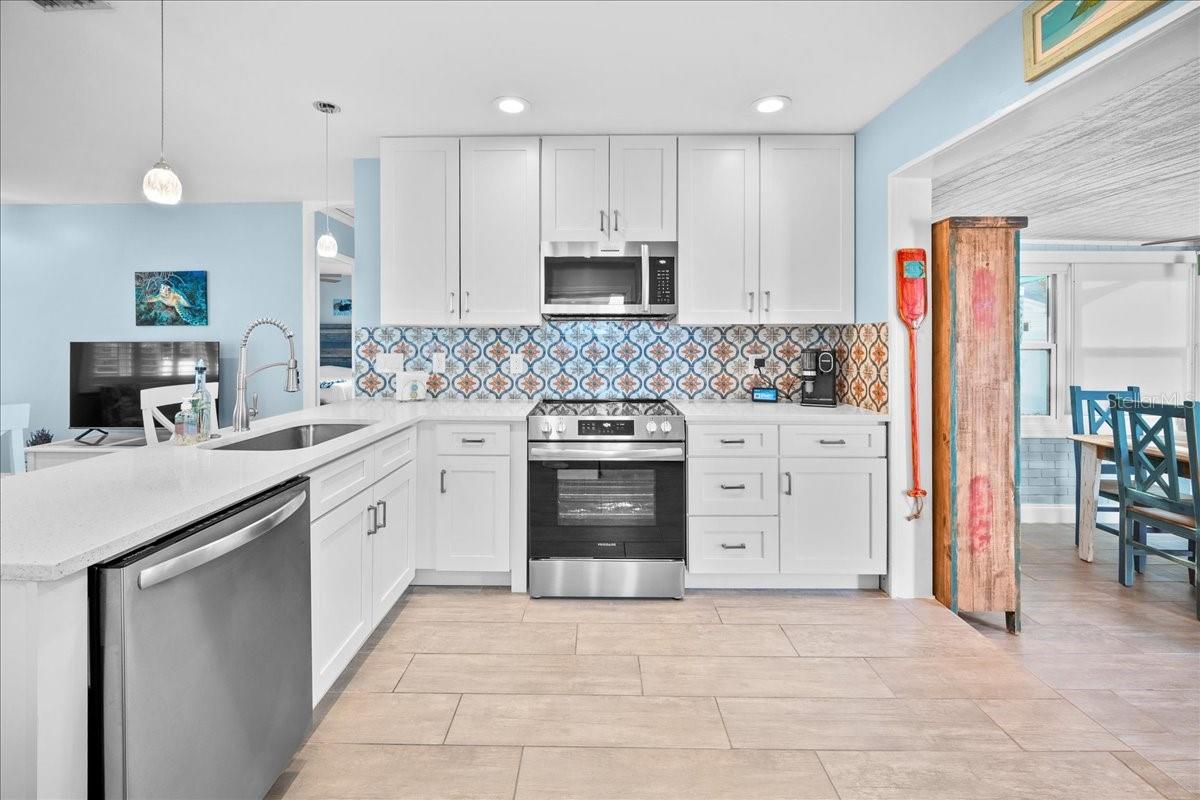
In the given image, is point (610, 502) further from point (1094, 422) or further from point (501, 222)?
point (1094, 422)

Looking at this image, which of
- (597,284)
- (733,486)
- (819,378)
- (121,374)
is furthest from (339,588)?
(121,374)

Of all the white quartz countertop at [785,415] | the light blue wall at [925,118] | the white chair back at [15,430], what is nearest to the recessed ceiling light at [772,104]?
the light blue wall at [925,118]

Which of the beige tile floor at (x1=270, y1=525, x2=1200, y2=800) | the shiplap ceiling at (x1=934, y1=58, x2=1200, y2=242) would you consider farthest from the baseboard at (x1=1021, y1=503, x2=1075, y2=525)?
the shiplap ceiling at (x1=934, y1=58, x2=1200, y2=242)

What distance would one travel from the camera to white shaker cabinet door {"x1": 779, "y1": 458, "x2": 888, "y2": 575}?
315 cm

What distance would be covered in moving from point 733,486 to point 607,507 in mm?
640

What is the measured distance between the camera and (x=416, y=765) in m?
1.85

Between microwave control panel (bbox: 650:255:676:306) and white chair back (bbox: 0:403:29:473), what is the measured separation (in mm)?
4997

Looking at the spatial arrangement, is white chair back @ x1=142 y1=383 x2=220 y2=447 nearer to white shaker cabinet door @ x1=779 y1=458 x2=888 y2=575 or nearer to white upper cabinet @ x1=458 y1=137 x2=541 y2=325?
white upper cabinet @ x1=458 y1=137 x2=541 y2=325

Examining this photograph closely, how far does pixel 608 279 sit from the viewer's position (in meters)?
3.42

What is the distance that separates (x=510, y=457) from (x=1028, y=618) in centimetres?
257

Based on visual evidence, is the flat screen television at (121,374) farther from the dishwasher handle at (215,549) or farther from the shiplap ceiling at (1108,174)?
the shiplap ceiling at (1108,174)

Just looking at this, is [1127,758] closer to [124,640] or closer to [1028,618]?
[1028,618]

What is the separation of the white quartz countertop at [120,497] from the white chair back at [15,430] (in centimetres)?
402

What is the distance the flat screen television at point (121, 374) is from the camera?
4.90 meters
